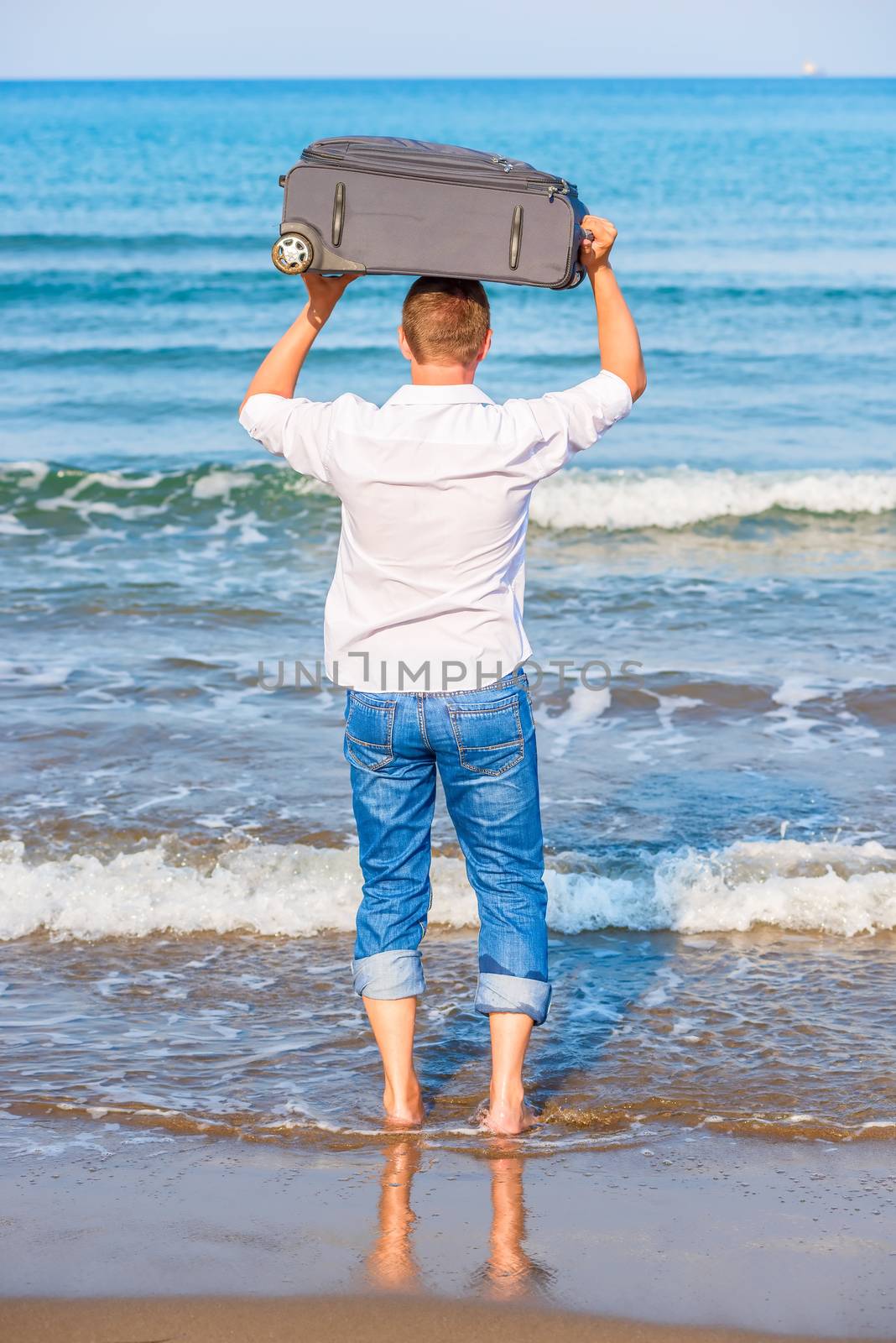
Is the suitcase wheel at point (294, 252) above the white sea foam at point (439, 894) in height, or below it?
above

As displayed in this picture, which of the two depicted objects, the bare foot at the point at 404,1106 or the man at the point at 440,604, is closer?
the man at the point at 440,604

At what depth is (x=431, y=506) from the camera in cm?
286

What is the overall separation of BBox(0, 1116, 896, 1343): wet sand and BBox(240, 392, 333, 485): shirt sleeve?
1.56 metres

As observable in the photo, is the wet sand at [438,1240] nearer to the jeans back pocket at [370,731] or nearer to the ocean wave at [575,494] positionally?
the jeans back pocket at [370,731]

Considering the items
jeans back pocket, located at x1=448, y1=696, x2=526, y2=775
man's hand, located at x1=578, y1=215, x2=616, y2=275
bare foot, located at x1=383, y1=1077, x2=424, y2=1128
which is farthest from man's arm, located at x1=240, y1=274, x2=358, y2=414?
bare foot, located at x1=383, y1=1077, x2=424, y2=1128

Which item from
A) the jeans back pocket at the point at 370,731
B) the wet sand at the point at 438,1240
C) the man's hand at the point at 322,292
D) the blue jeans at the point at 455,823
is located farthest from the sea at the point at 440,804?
the man's hand at the point at 322,292

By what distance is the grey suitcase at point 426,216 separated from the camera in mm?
2814

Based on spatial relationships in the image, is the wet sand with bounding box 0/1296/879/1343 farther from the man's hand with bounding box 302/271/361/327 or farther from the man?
the man's hand with bounding box 302/271/361/327

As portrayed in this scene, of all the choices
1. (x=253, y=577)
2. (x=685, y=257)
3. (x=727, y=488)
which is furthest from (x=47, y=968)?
(x=685, y=257)

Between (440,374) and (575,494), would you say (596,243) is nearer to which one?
(440,374)

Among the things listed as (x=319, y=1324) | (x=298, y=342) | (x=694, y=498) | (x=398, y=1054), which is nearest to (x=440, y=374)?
(x=298, y=342)

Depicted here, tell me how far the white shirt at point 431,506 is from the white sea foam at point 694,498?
8.20 m

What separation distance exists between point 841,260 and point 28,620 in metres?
19.9

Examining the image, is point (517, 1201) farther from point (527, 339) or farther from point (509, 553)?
point (527, 339)
